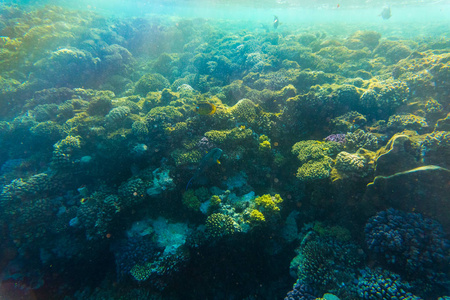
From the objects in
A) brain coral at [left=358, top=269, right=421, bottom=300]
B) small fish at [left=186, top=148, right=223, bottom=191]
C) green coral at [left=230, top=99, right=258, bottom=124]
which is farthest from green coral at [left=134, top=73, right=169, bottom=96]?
brain coral at [left=358, top=269, right=421, bottom=300]

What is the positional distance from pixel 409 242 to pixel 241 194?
4.01m

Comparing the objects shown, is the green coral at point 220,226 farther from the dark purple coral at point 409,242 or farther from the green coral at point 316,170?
the dark purple coral at point 409,242

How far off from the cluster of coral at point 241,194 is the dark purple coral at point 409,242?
2 cm

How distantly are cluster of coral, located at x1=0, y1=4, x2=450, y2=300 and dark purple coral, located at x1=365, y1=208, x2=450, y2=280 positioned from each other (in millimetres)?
24

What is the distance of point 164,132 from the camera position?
244 inches

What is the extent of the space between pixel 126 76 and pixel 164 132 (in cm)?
1069

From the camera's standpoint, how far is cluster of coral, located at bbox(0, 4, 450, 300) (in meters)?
3.98

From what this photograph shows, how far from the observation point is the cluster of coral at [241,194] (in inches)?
157

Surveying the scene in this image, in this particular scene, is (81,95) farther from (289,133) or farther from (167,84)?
(289,133)

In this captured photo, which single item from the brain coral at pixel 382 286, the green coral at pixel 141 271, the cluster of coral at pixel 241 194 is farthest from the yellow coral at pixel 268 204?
the green coral at pixel 141 271

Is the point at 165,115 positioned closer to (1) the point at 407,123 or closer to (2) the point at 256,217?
(2) the point at 256,217

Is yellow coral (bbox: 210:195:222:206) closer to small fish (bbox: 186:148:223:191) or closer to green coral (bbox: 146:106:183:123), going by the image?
small fish (bbox: 186:148:223:191)

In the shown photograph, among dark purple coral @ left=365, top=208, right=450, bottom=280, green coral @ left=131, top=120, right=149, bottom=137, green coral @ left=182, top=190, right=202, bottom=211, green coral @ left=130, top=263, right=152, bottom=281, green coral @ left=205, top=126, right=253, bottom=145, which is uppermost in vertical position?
green coral @ left=205, top=126, right=253, bottom=145

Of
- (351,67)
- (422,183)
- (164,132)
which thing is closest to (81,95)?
(164,132)
